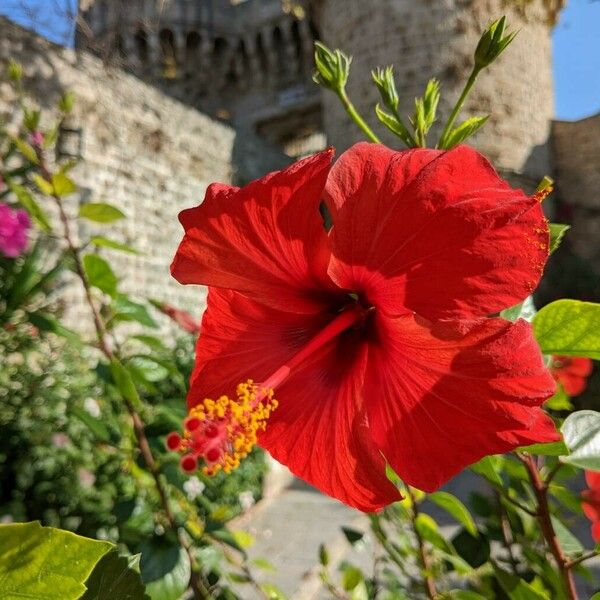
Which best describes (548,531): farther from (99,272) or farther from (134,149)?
(134,149)

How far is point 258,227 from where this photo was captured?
343 mm

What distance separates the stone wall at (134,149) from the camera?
3777mm

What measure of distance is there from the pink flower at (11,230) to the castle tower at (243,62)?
27.2 ft

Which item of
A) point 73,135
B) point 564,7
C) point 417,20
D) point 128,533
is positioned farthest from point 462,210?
point 564,7

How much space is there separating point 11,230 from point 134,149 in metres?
3.19

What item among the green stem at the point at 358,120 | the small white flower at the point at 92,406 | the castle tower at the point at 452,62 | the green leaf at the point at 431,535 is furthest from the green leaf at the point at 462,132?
the castle tower at the point at 452,62

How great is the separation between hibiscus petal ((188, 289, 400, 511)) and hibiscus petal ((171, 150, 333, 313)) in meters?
0.03

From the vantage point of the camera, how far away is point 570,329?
371mm

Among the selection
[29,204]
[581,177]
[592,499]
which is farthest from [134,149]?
[581,177]

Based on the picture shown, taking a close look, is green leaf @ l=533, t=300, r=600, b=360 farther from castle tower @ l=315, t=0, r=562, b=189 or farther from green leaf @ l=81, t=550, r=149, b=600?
castle tower @ l=315, t=0, r=562, b=189

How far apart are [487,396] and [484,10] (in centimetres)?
777

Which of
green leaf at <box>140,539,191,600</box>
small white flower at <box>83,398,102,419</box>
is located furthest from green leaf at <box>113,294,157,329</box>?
small white flower at <box>83,398,102,419</box>

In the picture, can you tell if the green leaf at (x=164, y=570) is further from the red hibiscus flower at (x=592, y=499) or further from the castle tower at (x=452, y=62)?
the castle tower at (x=452, y=62)

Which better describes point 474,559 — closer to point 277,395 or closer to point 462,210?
point 277,395
